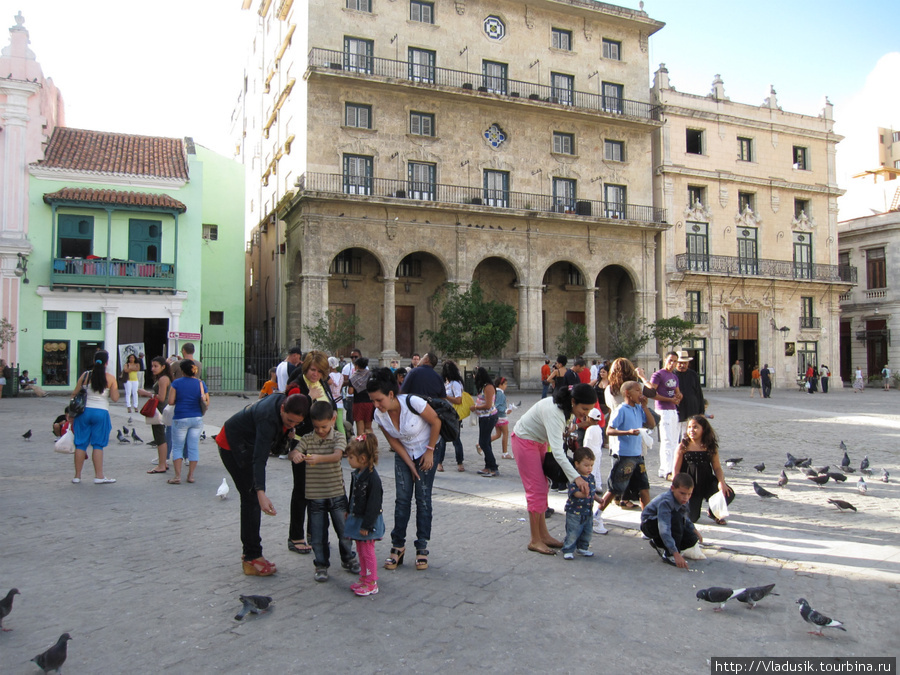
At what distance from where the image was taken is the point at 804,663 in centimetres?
386

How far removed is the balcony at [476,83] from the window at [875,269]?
753 inches

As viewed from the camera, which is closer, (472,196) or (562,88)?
(472,196)

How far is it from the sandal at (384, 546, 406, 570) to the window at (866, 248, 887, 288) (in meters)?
Result: 47.1

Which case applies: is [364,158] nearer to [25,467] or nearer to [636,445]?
[25,467]

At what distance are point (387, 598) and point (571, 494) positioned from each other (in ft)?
6.01

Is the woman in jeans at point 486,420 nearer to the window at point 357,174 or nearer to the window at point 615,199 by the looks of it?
the window at point 357,174

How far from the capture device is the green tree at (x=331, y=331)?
2731cm

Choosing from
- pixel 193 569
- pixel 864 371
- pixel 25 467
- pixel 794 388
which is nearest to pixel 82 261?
pixel 25 467

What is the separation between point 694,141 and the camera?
124 feet

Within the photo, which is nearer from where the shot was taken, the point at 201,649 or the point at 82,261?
the point at 201,649

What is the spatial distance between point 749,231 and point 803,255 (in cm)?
442

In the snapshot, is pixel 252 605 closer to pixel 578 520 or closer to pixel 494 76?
pixel 578 520

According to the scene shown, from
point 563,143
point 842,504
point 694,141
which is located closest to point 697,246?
point 694,141

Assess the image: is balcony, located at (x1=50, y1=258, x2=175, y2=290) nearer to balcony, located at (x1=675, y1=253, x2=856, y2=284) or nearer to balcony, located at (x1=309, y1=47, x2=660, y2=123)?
balcony, located at (x1=309, y1=47, x2=660, y2=123)
